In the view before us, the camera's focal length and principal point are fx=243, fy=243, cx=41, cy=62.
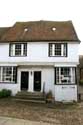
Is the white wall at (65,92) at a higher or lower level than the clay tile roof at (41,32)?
lower

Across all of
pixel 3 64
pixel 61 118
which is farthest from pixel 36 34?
pixel 61 118

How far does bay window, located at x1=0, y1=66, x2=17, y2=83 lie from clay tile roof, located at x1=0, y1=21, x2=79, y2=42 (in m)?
3.10

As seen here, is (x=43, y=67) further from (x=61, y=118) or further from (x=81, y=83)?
(x=81, y=83)

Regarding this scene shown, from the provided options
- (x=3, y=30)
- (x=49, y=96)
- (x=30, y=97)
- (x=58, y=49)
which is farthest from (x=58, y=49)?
(x=3, y=30)

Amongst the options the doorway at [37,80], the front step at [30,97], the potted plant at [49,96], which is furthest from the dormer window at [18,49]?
the potted plant at [49,96]

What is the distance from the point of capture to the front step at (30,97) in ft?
75.8

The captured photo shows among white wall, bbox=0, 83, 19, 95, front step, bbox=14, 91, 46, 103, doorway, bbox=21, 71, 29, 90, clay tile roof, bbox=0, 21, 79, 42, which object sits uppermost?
clay tile roof, bbox=0, 21, 79, 42

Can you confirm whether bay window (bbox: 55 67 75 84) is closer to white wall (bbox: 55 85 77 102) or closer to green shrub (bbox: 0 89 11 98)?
white wall (bbox: 55 85 77 102)

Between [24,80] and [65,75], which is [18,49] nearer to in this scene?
[24,80]

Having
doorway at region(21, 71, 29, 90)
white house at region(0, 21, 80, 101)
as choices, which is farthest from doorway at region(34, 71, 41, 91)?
doorway at region(21, 71, 29, 90)

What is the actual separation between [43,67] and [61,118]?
1051 cm

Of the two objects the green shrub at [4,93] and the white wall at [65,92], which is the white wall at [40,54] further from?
the green shrub at [4,93]

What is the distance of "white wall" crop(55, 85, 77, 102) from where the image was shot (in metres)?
23.9

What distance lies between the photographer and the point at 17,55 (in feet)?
85.1
